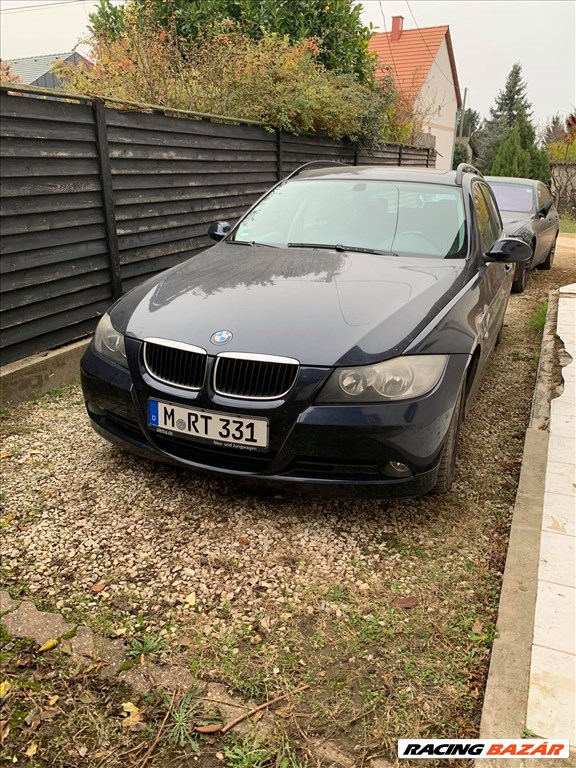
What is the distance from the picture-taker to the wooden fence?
3.93 metres

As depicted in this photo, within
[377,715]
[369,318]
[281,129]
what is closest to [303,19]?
[281,129]

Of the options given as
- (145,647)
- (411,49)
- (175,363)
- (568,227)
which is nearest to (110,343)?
(175,363)

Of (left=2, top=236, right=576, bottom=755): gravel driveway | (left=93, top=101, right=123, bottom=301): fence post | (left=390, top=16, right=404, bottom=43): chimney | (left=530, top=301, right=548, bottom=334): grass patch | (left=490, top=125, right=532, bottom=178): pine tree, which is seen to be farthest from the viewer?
(left=390, top=16, right=404, bottom=43): chimney

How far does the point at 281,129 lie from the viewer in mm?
7816

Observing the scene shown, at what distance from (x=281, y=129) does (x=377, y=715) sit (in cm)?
750

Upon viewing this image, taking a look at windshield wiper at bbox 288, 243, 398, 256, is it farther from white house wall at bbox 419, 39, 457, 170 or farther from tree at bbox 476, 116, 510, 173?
tree at bbox 476, 116, 510, 173

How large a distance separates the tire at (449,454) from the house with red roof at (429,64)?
25.8 meters

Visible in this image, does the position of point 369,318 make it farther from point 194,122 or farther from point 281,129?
point 281,129

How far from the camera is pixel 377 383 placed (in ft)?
8.00

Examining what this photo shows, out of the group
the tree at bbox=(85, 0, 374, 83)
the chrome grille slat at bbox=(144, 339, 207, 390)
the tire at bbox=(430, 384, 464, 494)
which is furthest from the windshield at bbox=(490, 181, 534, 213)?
the chrome grille slat at bbox=(144, 339, 207, 390)

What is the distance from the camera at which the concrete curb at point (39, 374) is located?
394 cm

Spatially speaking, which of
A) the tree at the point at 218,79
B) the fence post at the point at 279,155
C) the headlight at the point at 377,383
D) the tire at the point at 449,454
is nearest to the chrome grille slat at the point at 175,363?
the headlight at the point at 377,383

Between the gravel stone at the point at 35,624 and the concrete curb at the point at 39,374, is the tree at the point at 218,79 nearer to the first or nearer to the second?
the concrete curb at the point at 39,374

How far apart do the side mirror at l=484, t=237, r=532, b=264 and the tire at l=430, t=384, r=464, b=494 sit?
115 cm
